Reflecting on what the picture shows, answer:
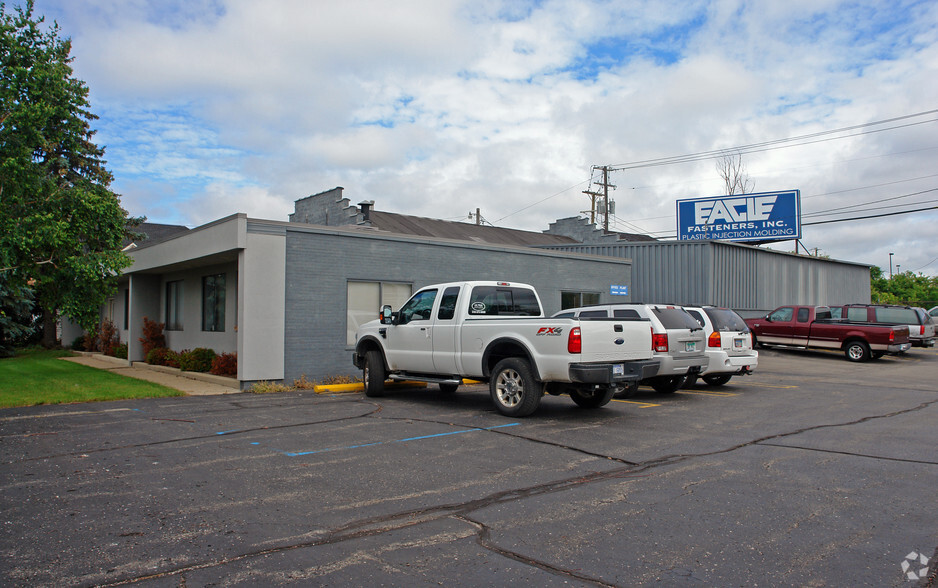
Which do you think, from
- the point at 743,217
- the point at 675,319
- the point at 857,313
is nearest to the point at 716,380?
the point at 675,319

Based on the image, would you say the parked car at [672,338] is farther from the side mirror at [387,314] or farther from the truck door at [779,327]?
the truck door at [779,327]

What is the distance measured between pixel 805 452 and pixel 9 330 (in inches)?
1058

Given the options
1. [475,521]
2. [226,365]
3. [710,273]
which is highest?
[710,273]

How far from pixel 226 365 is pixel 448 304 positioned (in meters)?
6.96

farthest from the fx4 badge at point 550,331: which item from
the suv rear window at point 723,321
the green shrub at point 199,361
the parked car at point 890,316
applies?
the parked car at point 890,316

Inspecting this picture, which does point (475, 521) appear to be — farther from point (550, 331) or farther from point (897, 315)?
point (897, 315)

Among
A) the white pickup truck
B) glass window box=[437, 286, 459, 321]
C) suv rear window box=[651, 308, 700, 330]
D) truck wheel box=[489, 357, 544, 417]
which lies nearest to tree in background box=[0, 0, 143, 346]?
the white pickup truck

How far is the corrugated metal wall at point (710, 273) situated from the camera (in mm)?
25938

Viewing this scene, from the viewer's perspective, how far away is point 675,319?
511 inches

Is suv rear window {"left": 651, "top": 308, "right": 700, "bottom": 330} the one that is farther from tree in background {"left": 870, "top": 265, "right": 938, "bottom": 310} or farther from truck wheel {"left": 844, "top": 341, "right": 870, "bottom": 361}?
tree in background {"left": 870, "top": 265, "right": 938, "bottom": 310}

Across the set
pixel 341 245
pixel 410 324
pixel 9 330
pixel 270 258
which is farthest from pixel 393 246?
pixel 9 330

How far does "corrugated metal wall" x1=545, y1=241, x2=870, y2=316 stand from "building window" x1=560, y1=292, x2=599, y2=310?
4608 mm

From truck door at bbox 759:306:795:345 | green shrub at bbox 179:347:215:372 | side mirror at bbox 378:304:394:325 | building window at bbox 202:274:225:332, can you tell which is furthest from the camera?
truck door at bbox 759:306:795:345

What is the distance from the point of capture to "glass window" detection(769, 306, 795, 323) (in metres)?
24.3
